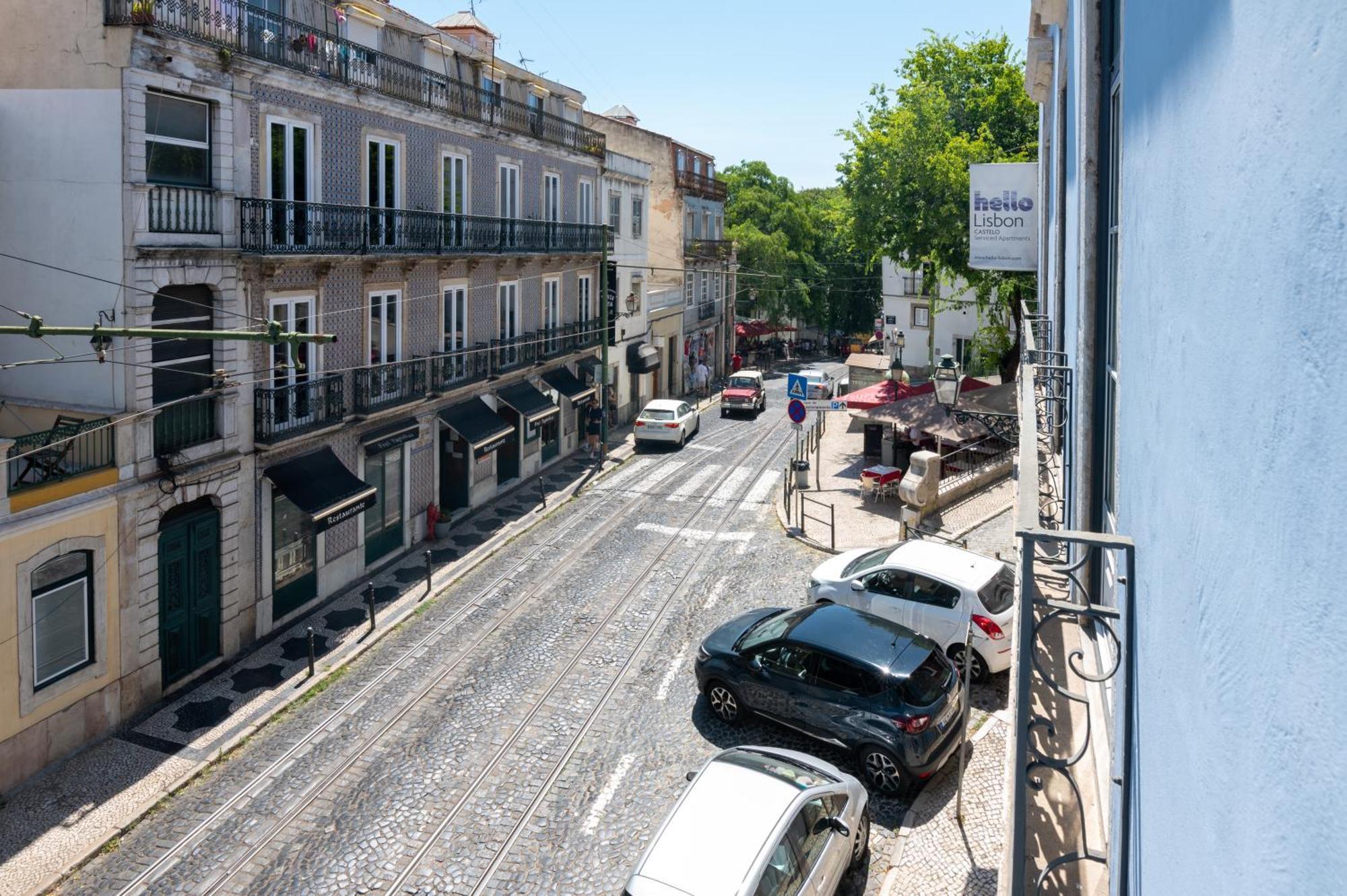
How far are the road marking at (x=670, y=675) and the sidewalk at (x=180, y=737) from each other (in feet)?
17.8

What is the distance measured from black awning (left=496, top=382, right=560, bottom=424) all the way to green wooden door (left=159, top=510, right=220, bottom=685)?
11575 millimetres

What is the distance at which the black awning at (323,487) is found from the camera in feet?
58.8

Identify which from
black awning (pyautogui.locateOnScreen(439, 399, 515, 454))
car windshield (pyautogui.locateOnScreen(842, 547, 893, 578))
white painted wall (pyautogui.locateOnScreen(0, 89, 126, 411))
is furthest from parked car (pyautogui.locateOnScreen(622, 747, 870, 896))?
black awning (pyautogui.locateOnScreen(439, 399, 515, 454))

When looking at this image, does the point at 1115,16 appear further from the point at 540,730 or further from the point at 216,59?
the point at 216,59

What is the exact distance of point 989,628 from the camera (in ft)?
46.5

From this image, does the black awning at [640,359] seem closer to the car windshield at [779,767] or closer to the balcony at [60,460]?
the balcony at [60,460]

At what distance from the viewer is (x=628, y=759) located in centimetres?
1322

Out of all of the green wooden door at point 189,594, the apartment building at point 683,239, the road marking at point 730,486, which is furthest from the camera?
the apartment building at point 683,239

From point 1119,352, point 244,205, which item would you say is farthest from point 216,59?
point 1119,352

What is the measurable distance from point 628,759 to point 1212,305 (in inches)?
462

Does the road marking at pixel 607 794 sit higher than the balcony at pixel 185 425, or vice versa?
the balcony at pixel 185 425

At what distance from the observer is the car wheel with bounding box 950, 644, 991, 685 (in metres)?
14.3

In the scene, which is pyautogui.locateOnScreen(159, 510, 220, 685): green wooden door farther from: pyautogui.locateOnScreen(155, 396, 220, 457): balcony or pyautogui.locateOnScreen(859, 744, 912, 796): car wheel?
pyautogui.locateOnScreen(859, 744, 912, 796): car wheel

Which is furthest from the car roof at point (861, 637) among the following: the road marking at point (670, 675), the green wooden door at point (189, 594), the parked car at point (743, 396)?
the parked car at point (743, 396)
